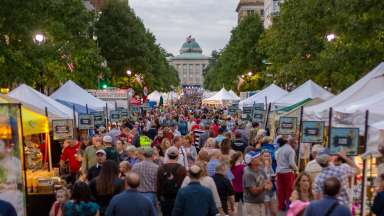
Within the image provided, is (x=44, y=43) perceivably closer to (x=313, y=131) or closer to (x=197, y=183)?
(x=313, y=131)

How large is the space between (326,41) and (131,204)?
2429 cm

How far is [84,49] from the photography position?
132 ft

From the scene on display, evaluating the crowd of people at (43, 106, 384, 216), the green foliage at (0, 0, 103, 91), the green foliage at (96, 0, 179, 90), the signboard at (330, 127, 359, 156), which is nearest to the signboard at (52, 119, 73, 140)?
the crowd of people at (43, 106, 384, 216)

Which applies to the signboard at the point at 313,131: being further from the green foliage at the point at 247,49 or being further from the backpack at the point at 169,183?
the green foliage at the point at 247,49

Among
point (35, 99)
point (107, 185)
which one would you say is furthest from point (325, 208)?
point (35, 99)

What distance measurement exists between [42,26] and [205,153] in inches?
713

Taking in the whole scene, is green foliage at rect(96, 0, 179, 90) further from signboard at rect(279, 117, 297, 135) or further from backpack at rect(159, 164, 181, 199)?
backpack at rect(159, 164, 181, 199)

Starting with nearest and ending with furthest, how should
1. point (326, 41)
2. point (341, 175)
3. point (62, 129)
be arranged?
1. point (341, 175)
2. point (62, 129)
3. point (326, 41)

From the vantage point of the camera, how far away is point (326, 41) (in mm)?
31734

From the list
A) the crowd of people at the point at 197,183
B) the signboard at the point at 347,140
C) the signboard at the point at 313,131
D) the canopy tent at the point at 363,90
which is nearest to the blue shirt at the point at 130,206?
the crowd of people at the point at 197,183

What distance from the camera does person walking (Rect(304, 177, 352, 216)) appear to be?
307 inches

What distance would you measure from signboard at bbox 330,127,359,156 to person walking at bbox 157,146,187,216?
2935 millimetres

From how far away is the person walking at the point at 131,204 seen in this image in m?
8.58

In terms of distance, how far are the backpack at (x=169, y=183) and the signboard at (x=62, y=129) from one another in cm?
747
